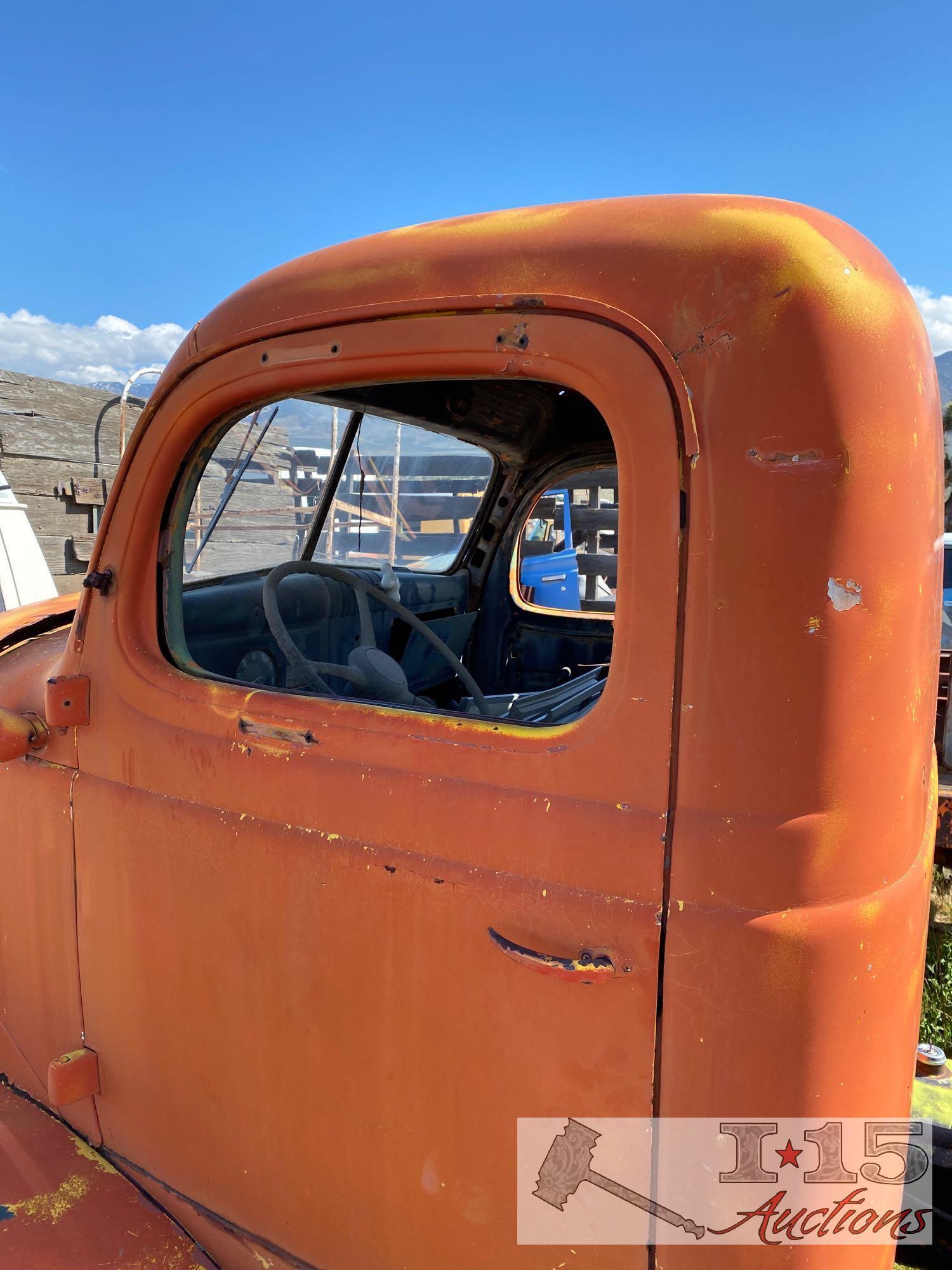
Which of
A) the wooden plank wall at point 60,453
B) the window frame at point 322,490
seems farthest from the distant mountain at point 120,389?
the window frame at point 322,490

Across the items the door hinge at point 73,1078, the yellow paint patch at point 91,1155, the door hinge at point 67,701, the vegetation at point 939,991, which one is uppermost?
the door hinge at point 67,701

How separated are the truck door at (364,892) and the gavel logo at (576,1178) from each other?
4cm

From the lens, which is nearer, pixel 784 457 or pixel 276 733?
pixel 784 457

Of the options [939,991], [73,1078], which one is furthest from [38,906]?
[939,991]

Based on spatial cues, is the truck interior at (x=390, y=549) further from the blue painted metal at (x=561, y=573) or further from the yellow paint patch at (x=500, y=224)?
the blue painted metal at (x=561, y=573)

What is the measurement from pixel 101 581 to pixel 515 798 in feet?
3.03

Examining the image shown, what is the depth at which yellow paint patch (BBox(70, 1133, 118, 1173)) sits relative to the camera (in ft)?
5.03

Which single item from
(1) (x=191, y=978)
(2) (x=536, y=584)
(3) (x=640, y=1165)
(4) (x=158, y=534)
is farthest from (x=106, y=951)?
(2) (x=536, y=584)

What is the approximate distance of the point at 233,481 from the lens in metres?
1.96

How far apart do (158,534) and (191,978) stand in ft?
2.58

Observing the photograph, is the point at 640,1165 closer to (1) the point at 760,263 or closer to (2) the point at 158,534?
(1) the point at 760,263

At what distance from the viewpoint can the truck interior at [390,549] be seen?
5.43 feet

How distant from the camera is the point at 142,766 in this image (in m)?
1.40

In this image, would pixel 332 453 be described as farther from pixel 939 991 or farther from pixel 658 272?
pixel 939 991
